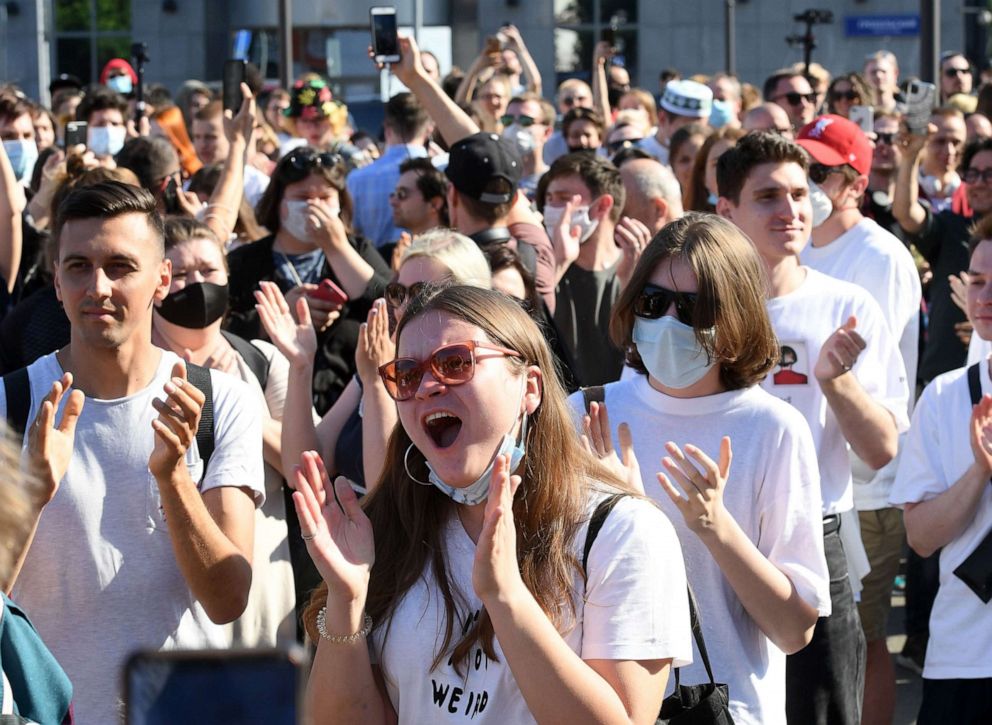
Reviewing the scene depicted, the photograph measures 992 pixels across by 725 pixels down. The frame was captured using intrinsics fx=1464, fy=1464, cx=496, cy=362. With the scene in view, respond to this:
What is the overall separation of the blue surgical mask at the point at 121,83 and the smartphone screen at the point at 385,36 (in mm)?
8679

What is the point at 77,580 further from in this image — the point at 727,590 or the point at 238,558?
the point at 727,590

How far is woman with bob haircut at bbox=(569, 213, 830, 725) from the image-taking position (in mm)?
3137

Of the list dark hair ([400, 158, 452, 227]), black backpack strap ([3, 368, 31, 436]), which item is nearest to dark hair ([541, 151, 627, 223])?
dark hair ([400, 158, 452, 227])

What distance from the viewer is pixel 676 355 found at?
3.46 metres

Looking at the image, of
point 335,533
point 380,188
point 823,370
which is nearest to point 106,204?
point 335,533

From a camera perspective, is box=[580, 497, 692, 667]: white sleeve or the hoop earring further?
the hoop earring

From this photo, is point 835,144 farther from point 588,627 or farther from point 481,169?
point 588,627

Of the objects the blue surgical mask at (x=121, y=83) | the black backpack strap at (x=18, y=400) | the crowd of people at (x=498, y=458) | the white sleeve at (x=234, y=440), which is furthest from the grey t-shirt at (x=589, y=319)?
the blue surgical mask at (x=121, y=83)

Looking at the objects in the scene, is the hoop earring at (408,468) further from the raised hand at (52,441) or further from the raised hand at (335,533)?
the raised hand at (52,441)

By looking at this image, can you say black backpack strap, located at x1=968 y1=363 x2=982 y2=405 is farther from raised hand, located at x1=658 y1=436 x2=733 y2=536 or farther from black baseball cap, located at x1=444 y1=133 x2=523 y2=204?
black baseball cap, located at x1=444 y1=133 x2=523 y2=204

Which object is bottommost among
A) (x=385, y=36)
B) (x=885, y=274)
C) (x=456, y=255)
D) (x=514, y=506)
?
(x=514, y=506)

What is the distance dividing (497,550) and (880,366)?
2385 mm

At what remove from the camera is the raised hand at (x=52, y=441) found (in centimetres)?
304

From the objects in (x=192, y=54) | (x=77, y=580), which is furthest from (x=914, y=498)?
(x=192, y=54)
